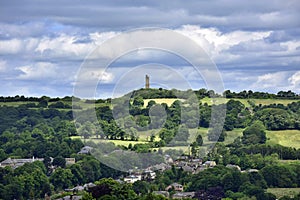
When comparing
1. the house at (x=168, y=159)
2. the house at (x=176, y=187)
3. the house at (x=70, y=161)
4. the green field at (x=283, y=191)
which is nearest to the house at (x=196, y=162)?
the house at (x=168, y=159)

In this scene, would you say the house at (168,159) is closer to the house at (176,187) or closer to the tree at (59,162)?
the tree at (59,162)

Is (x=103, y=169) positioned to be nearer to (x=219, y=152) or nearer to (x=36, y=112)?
(x=219, y=152)

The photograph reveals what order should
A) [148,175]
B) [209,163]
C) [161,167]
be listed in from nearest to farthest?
[148,175], [161,167], [209,163]

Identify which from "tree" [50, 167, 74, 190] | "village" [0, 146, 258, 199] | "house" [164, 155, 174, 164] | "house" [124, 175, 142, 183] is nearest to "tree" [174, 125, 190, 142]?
"village" [0, 146, 258, 199]

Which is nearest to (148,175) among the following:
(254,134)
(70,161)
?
(70,161)

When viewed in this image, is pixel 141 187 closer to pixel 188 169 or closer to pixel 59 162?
pixel 188 169
